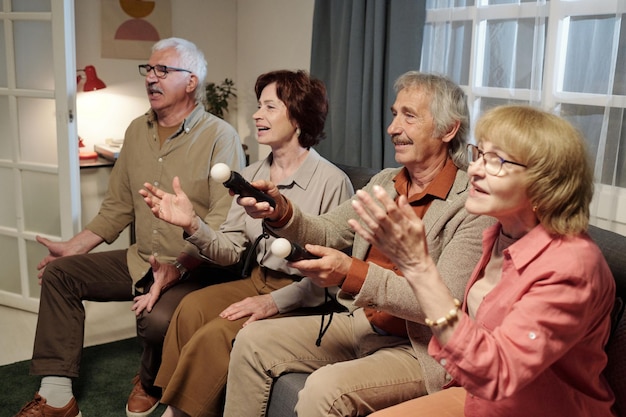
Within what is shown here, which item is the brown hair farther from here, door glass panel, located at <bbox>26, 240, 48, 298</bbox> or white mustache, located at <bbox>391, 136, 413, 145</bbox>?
door glass panel, located at <bbox>26, 240, 48, 298</bbox>

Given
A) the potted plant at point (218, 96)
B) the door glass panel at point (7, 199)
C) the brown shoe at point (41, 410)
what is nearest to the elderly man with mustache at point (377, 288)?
the brown shoe at point (41, 410)

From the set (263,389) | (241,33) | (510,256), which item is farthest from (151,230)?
(241,33)

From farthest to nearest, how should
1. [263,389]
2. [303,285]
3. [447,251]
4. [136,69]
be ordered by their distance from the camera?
[136,69] < [303,285] < [263,389] < [447,251]

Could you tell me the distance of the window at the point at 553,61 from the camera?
2195 millimetres

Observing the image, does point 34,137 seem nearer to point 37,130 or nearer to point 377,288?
point 37,130

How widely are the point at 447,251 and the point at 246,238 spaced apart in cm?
Result: 87

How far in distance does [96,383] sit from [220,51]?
220 centimetres

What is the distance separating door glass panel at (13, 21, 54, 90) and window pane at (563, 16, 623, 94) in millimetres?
2215

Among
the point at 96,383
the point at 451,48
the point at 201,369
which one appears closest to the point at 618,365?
the point at 201,369

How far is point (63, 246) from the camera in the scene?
2.77m

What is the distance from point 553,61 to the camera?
2.40 metres

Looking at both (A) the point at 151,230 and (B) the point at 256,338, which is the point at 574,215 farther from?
(A) the point at 151,230

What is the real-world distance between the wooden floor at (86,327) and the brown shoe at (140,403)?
67 cm

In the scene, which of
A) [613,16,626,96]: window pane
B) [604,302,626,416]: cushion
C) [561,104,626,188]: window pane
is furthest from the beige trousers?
[613,16,626,96]: window pane
